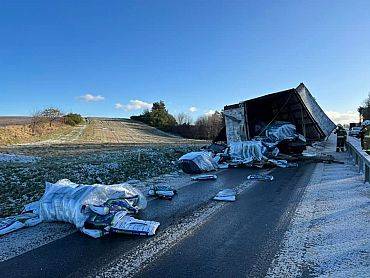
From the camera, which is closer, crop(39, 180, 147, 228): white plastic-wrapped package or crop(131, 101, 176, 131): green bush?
crop(39, 180, 147, 228): white plastic-wrapped package

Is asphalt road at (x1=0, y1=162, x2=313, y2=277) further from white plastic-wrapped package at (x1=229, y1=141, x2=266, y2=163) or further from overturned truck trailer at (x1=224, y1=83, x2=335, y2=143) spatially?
overturned truck trailer at (x1=224, y1=83, x2=335, y2=143)

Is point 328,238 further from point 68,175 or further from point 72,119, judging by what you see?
point 72,119

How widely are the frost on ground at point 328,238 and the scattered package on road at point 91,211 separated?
6.77 feet

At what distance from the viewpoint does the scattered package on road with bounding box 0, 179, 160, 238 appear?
16.7ft

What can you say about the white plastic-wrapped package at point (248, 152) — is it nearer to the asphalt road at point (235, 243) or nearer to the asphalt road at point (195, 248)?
the asphalt road at point (235, 243)

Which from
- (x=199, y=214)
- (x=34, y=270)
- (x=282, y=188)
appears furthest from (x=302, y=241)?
(x=282, y=188)

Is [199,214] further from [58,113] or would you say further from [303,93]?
[58,113]

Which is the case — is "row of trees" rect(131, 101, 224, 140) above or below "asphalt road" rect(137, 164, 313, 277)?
above

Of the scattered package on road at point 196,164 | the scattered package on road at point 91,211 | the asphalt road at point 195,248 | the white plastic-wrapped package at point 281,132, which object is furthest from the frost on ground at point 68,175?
the white plastic-wrapped package at point 281,132

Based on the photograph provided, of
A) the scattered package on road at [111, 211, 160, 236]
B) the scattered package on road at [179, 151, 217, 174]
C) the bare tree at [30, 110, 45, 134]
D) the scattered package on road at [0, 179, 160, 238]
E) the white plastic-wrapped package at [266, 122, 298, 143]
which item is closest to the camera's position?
the scattered package on road at [111, 211, 160, 236]

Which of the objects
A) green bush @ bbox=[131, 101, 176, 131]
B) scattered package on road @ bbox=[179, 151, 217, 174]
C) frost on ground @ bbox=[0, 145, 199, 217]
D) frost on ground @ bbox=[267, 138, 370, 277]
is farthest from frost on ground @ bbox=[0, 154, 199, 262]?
green bush @ bbox=[131, 101, 176, 131]

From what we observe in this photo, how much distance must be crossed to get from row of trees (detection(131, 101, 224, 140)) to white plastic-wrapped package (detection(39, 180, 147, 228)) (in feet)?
122

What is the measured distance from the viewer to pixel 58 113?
154ft

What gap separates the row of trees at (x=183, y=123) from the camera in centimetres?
5109
